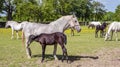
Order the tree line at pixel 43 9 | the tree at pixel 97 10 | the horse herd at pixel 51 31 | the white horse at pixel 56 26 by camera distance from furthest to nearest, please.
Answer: the tree at pixel 97 10 < the tree line at pixel 43 9 < the white horse at pixel 56 26 < the horse herd at pixel 51 31

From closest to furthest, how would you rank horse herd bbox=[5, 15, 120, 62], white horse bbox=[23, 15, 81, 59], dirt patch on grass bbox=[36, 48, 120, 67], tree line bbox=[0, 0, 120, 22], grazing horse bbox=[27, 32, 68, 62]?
dirt patch on grass bbox=[36, 48, 120, 67], grazing horse bbox=[27, 32, 68, 62], horse herd bbox=[5, 15, 120, 62], white horse bbox=[23, 15, 81, 59], tree line bbox=[0, 0, 120, 22]

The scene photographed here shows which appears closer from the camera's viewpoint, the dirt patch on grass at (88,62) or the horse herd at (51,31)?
the dirt patch on grass at (88,62)

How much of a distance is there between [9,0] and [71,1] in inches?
789

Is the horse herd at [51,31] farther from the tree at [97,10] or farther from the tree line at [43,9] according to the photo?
the tree at [97,10]

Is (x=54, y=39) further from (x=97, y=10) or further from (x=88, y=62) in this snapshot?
(x=97, y=10)

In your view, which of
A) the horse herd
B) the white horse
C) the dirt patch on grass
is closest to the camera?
the dirt patch on grass

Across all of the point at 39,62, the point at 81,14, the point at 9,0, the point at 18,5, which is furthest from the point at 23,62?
the point at 81,14

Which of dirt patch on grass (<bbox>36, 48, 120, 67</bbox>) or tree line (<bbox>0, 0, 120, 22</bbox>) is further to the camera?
tree line (<bbox>0, 0, 120, 22</bbox>)

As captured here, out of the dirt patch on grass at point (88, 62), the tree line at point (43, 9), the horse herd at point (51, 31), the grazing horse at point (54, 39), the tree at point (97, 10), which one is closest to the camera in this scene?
the dirt patch on grass at point (88, 62)

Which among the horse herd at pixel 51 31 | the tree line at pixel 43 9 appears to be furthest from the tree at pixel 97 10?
the horse herd at pixel 51 31

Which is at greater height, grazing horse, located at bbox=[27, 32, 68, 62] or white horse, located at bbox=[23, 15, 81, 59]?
white horse, located at bbox=[23, 15, 81, 59]

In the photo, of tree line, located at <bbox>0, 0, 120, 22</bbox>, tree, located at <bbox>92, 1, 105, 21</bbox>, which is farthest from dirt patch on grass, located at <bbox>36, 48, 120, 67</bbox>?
tree, located at <bbox>92, 1, 105, 21</bbox>

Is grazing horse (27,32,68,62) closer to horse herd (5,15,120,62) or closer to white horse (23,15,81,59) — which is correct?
horse herd (5,15,120,62)

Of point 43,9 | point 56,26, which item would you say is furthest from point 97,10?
point 56,26
